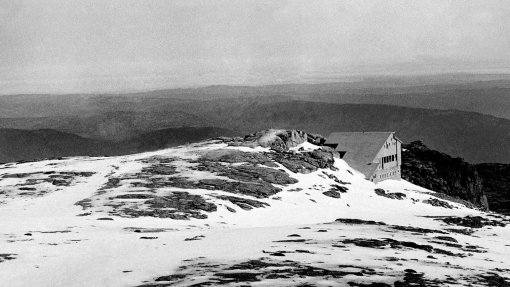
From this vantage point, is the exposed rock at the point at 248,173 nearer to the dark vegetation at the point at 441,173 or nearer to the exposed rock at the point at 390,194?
the exposed rock at the point at 390,194

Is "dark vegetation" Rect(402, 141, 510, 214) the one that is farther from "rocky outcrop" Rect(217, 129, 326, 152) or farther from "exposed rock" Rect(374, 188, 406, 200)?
"exposed rock" Rect(374, 188, 406, 200)

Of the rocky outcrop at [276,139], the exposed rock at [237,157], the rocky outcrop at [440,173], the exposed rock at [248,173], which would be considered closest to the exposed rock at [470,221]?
the exposed rock at [248,173]

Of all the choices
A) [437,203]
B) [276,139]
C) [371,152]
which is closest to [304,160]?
[276,139]

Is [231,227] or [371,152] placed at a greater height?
[371,152]

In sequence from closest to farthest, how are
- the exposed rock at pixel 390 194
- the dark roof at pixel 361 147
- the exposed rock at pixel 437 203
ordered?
the exposed rock at pixel 390 194
the exposed rock at pixel 437 203
the dark roof at pixel 361 147

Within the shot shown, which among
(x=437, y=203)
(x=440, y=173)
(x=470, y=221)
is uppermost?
(x=470, y=221)

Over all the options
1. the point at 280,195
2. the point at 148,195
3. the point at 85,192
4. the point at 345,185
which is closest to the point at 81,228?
the point at 148,195

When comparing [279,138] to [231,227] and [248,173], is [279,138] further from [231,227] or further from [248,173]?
[231,227]
